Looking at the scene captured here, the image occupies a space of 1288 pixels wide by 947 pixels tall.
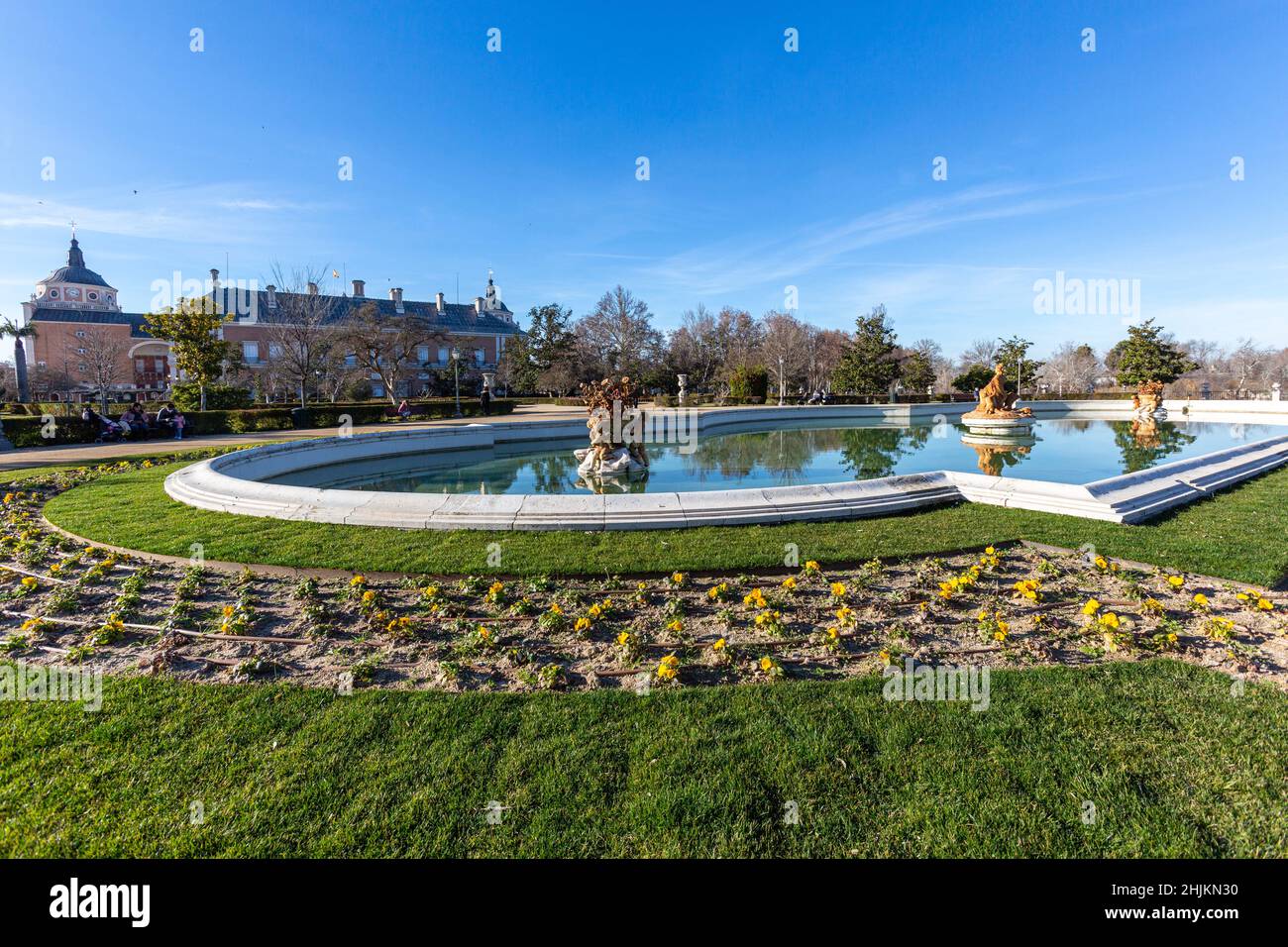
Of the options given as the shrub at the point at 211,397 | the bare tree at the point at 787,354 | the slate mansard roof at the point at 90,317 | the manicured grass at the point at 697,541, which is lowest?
the manicured grass at the point at 697,541

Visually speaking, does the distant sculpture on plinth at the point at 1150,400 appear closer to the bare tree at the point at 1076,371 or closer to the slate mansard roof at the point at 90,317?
the bare tree at the point at 1076,371

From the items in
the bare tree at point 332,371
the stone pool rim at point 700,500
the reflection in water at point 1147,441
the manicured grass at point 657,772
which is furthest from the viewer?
the bare tree at point 332,371

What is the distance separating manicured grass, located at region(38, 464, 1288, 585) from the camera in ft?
18.3

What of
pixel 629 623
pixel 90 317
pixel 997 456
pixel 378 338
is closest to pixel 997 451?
pixel 997 456

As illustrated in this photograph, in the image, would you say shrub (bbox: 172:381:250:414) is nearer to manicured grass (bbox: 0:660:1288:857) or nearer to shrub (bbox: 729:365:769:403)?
manicured grass (bbox: 0:660:1288:857)

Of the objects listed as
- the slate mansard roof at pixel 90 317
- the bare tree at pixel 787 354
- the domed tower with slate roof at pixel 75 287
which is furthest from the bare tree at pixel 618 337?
the domed tower with slate roof at pixel 75 287

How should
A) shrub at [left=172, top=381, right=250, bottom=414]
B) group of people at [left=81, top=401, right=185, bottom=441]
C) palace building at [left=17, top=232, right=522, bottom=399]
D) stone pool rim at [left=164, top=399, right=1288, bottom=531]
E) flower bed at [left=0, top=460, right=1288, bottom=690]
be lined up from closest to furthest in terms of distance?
flower bed at [left=0, top=460, right=1288, bottom=690] → stone pool rim at [left=164, top=399, right=1288, bottom=531] → group of people at [left=81, top=401, right=185, bottom=441] → shrub at [left=172, top=381, right=250, bottom=414] → palace building at [left=17, top=232, right=522, bottom=399]

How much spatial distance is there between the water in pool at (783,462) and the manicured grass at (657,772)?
5.67 meters

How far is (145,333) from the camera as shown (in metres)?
48.2

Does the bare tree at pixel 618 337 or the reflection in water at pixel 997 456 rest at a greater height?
the bare tree at pixel 618 337

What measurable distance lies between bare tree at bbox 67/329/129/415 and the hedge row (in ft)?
68.1

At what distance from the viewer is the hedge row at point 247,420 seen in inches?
667

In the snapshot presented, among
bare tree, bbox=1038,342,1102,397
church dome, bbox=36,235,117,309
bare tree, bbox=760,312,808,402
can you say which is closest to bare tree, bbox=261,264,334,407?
bare tree, bbox=760,312,808,402
